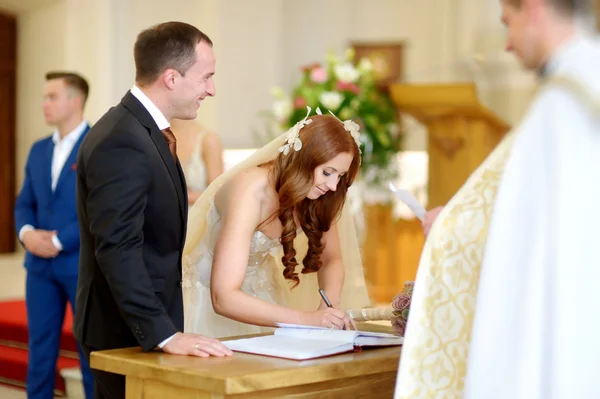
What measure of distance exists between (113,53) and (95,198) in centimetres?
553

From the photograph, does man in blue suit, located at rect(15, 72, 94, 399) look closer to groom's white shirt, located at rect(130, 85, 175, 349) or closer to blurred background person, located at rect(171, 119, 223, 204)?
blurred background person, located at rect(171, 119, 223, 204)

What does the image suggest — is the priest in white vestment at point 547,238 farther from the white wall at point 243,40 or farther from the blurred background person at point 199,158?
the white wall at point 243,40

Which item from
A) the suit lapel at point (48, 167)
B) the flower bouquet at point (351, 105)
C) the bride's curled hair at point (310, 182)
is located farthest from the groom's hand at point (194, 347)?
the flower bouquet at point (351, 105)

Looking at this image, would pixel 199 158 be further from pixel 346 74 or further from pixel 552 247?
pixel 552 247

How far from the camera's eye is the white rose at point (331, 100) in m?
7.54

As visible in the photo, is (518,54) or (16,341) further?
(16,341)

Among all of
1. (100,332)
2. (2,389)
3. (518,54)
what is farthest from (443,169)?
(518,54)

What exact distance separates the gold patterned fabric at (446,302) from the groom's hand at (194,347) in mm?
595

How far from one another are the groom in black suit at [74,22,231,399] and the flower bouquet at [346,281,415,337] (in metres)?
0.65

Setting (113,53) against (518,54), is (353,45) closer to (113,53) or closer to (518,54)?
(113,53)

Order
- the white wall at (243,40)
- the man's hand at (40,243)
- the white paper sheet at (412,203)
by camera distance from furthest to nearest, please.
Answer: the white wall at (243,40) < the man's hand at (40,243) < the white paper sheet at (412,203)

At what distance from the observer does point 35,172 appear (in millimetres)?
5168

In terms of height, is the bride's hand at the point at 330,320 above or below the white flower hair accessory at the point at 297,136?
below

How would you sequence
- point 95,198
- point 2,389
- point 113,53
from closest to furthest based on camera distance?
1. point 95,198
2. point 2,389
3. point 113,53
